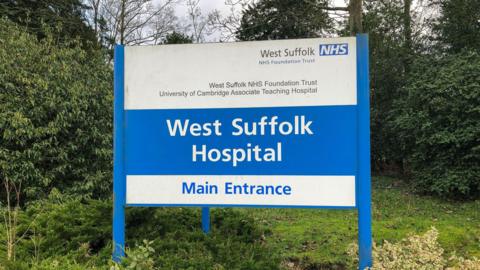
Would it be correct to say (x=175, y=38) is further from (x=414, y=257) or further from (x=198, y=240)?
(x=414, y=257)

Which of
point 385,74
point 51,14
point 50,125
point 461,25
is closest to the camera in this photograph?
point 50,125

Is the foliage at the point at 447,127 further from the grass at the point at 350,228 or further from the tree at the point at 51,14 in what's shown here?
the tree at the point at 51,14

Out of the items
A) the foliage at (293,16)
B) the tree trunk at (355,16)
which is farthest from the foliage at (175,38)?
the tree trunk at (355,16)

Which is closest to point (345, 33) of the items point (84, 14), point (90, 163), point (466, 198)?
point (466, 198)

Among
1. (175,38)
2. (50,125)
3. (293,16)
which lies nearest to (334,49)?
(50,125)

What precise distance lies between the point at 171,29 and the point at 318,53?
28256mm

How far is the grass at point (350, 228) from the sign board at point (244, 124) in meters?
1.63

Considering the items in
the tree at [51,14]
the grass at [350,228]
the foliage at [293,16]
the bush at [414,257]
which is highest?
the tree at [51,14]

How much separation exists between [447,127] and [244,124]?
8741 millimetres

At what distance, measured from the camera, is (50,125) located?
7.36 meters

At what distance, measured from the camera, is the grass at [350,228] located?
17.1 ft

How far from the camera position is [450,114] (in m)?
11.0

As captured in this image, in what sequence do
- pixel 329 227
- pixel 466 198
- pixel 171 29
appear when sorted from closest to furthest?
pixel 329 227, pixel 466 198, pixel 171 29

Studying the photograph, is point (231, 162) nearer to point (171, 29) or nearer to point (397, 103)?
point (397, 103)
